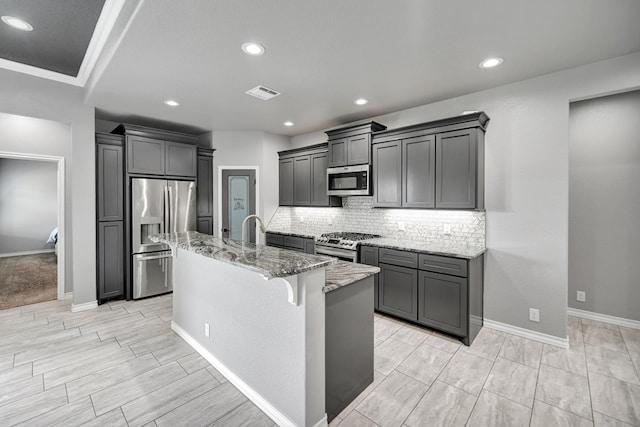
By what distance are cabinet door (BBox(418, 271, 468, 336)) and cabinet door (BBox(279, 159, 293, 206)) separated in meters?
2.97

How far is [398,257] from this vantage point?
11.2ft

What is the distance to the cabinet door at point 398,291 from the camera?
3309 mm

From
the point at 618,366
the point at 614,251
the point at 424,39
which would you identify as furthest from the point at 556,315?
the point at 424,39

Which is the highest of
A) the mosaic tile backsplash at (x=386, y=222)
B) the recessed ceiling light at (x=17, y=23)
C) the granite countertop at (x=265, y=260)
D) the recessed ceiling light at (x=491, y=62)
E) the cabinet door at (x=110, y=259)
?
the recessed ceiling light at (x=17, y=23)

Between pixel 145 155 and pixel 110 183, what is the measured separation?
0.63 m

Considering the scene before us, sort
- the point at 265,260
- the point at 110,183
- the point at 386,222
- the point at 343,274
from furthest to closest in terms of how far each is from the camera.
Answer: the point at 386,222
the point at 110,183
the point at 343,274
the point at 265,260

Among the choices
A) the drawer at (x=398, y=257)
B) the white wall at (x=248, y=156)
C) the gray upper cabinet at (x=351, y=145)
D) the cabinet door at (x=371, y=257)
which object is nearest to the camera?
the drawer at (x=398, y=257)

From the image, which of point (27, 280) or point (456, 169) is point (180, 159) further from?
point (456, 169)

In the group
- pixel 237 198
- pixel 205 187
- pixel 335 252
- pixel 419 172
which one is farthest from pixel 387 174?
pixel 205 187

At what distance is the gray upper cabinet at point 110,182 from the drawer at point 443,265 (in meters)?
4.30

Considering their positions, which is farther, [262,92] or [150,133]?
[150,133]

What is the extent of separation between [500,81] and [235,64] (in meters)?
2.80

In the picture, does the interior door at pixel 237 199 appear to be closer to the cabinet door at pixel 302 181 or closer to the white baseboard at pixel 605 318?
the cabinet door at pixel 302 181

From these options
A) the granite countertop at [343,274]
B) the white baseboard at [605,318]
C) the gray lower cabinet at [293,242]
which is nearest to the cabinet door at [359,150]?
the gray lower cabinet at [293,242]
